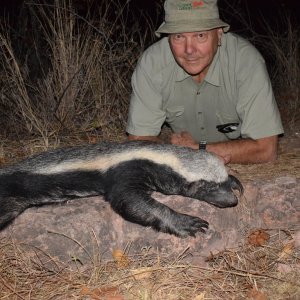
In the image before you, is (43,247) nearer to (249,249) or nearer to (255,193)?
(249,249)

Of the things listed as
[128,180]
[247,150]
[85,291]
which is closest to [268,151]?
[247,150]

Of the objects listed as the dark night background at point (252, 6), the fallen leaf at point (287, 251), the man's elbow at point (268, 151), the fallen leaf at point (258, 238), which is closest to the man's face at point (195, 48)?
the man's elbow at point (268, 151)

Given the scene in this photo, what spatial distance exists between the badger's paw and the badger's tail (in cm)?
68

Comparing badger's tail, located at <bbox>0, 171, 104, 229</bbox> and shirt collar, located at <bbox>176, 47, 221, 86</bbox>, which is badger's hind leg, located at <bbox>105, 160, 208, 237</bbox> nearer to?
badger's tail, located at <bbox>0, 171, 104, 229</bbox>

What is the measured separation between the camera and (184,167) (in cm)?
376

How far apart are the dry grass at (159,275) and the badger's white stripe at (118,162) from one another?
2.09 ft

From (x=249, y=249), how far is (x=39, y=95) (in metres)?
4.26

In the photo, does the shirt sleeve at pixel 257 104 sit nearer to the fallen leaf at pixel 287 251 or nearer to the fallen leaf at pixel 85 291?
the fallen leaf at pixel 287 251

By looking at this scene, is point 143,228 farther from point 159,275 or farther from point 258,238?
point 258,238

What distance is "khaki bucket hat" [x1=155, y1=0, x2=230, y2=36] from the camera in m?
4.65

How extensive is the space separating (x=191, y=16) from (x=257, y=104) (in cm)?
113

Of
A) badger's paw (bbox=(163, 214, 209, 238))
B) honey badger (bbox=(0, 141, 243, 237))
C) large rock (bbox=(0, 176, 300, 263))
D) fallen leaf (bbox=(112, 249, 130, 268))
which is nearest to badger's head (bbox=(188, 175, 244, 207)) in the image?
honey badger (bbox=(0, 141, 243, 237))

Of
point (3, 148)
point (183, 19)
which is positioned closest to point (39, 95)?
point (3, 148)

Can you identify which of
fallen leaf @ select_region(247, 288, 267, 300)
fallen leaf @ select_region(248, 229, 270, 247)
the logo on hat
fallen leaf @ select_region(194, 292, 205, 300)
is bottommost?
fallen leaf @ select_region(248, 229, 270, 247)
